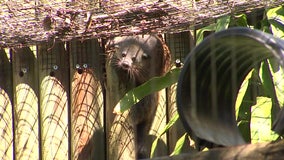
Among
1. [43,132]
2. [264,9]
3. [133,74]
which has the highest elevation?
[264,9]

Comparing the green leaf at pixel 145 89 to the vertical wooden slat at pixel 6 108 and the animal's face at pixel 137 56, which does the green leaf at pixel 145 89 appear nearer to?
the animal's face at pixel 137 56

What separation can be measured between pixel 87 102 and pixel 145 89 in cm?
56

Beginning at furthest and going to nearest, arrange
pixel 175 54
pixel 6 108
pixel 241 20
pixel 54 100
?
pixel 6 108
pixel 54 100
pixel 175 54
pixel 241 20

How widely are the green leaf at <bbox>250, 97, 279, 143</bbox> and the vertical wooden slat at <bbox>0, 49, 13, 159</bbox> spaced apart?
1.80 m

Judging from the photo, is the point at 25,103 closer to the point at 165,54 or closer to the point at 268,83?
the point at 165,54

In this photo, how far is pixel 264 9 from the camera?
4.89m

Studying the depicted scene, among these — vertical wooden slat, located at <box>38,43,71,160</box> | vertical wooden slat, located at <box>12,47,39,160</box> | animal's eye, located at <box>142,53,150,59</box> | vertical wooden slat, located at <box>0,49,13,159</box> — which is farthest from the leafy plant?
vertical wooden slat, located at <box>0,49,13,159</box>

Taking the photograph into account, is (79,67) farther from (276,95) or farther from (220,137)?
(220,137)

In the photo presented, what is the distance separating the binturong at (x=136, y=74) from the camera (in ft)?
17.6

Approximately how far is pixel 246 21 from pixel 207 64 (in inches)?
86.5

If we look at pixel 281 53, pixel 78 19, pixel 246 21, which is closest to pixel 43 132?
pixel 78 19

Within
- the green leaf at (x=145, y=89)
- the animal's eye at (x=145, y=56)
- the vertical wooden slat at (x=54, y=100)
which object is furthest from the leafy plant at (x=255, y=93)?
the vertical wooden slat at (x=54, y=100)

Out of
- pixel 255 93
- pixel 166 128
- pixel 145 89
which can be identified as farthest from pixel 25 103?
pixel 255 93

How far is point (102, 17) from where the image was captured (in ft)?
16.2
